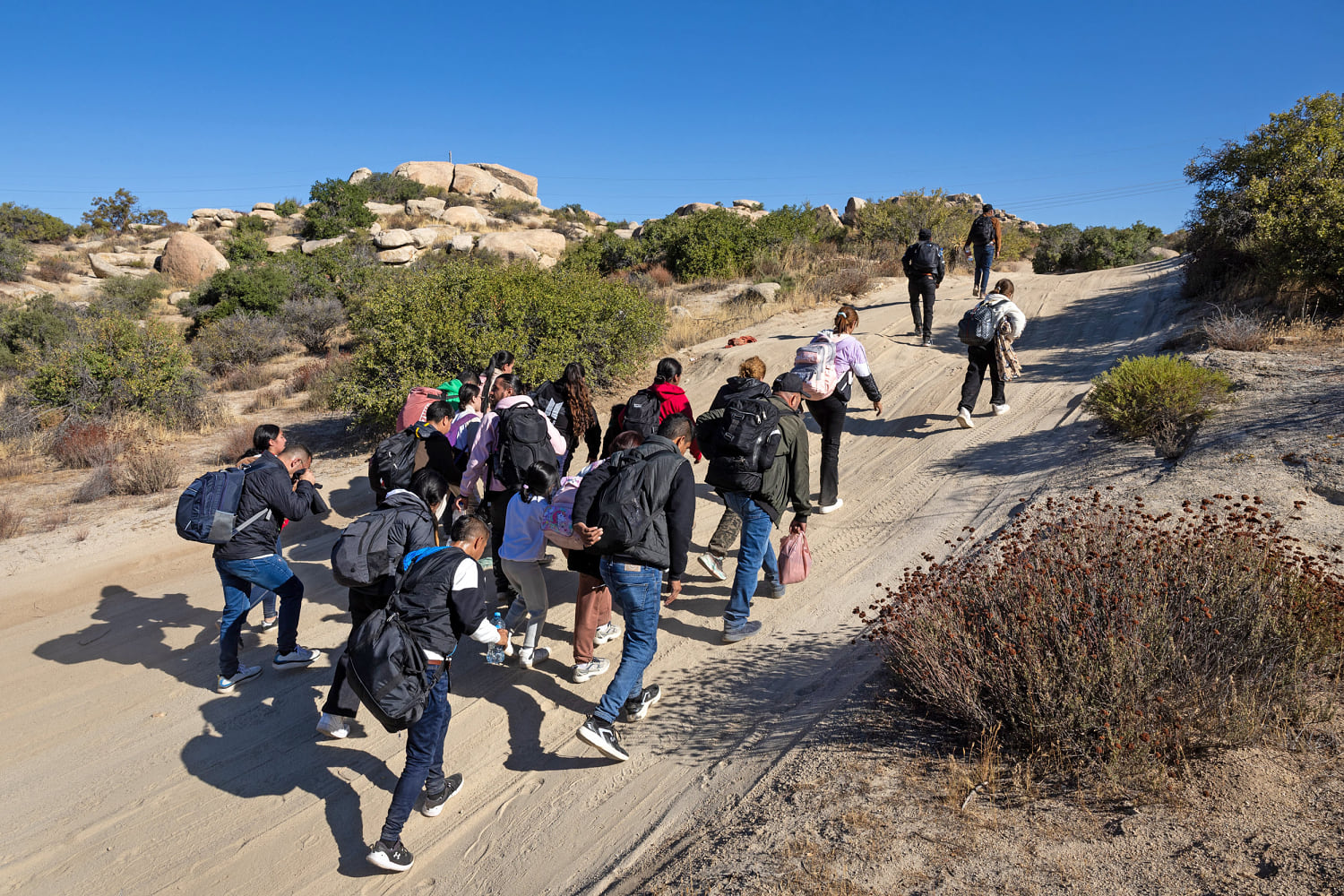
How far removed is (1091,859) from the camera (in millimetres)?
2867

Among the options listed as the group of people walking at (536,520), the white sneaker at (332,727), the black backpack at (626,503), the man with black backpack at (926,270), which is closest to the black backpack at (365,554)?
the group of people walking at (536,520)

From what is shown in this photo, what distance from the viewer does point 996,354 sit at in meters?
9.25

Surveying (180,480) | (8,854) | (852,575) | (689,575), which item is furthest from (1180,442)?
(180,480)

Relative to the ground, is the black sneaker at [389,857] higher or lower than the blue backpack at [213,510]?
lower

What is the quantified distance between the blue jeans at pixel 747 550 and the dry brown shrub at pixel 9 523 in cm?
879

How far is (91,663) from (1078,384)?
39.2 feet

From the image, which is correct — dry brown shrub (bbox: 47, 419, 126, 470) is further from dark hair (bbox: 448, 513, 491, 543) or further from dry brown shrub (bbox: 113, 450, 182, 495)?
dark hair (bbox: 448, 513, 491, 543)

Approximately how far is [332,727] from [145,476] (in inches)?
286

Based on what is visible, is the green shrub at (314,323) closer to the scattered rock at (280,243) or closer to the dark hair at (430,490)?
the scattered rock at (280,243)

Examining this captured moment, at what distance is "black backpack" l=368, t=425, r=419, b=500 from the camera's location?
17.9ft

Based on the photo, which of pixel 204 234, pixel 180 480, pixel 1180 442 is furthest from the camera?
pixel 204 234

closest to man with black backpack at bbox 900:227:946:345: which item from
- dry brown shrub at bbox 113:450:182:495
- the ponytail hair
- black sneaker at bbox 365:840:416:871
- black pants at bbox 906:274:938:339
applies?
black pants at bbox 906:274:938:339

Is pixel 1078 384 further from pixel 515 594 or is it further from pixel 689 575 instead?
pixel 515 594

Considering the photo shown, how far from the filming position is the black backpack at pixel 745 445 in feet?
17.0
